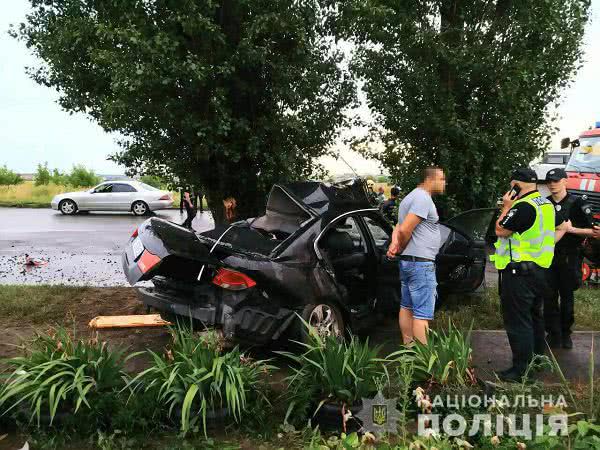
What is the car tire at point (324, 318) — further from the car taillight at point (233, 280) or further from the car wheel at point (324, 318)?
the car taillight at point (233, 280)

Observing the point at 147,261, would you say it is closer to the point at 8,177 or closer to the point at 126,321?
the point at 126,321

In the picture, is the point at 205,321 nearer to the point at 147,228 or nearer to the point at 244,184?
the point at 147,228

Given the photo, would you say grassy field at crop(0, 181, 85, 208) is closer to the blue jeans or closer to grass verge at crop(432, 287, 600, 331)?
grass verge at crop(432, 287, 600, 331)

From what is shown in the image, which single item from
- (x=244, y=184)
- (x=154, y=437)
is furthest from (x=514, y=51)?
(x=154, y=437)

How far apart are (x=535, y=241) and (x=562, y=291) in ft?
5.25

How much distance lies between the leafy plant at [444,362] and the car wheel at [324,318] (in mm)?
914

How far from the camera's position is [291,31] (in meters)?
6.65

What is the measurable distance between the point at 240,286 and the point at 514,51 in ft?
22.0

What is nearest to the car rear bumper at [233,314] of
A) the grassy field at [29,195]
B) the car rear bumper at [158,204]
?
the car rear bumper at [158,204]

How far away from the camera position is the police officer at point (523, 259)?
4164mm

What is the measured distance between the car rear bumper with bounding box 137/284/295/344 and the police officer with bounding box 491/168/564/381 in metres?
1.77

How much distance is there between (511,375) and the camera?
4.21 m

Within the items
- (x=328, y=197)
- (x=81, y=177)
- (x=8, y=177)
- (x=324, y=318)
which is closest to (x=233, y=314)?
(x=324, y=318)

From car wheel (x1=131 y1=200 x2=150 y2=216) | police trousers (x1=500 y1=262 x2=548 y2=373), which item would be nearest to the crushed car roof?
police trousers (x1=500 y1=262 x2=548 y2=373)
